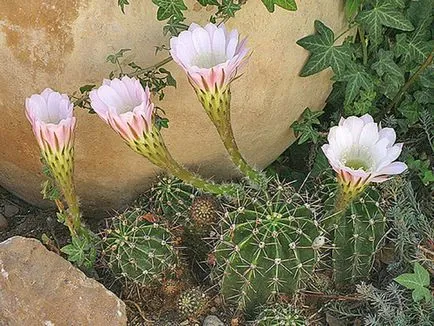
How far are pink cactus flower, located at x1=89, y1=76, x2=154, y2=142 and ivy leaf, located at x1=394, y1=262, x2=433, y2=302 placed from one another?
0.80 metres

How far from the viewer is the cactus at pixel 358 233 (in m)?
2.43

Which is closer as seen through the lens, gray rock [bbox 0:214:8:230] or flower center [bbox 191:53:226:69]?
flower center [bbox 191:53:226:69]

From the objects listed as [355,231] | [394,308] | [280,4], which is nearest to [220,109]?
[280,4]

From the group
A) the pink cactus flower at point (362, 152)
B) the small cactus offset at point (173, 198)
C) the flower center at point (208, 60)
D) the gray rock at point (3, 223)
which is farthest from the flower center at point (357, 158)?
the gray rock at point (3, 223)

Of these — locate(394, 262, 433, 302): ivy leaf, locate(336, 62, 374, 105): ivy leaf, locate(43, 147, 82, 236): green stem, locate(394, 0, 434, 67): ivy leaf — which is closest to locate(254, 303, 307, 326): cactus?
locate(394, 262, 433, 302): ivy leaf

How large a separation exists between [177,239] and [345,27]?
83cm

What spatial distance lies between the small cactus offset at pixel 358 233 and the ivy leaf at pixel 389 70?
423 millimetres

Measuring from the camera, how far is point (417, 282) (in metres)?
2.34

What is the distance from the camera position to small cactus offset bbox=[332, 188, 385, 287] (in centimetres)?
243

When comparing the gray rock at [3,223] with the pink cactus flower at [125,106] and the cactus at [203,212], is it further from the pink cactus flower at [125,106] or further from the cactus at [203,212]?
the pink cactus flower at [125,106]

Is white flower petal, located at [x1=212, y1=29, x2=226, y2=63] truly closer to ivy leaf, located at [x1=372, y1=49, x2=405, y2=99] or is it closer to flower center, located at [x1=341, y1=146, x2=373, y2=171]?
flower center, located at [x1=341, y1=146, x2=373, y2=171]

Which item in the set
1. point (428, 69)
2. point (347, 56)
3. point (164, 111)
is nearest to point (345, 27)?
point (347, 56)

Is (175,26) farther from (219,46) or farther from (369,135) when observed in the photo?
(369,135)

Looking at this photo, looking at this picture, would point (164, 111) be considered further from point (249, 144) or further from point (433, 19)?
point (433, 19)
